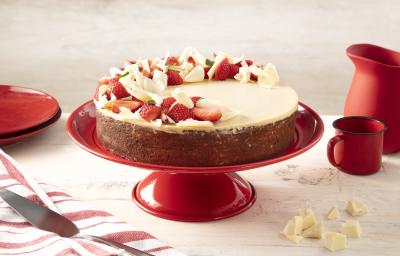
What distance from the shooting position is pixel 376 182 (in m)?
1.67

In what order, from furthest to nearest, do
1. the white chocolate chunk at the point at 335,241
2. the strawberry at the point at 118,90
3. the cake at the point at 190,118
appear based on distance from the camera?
the strawberry at the point at 118,90 → the cake at the point at 190,118 → the white chocolate chunk at the point at 335,241

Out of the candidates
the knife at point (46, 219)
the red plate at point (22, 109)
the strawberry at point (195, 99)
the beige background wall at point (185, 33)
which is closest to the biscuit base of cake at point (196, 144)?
the strawberry at point (195, 99)

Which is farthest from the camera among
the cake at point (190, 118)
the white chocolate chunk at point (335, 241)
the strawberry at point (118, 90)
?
the strawberry at point (118, 90)

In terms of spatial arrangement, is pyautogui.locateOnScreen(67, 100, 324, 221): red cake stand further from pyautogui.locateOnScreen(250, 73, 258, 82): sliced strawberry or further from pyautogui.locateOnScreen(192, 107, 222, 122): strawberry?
pyautogui.locateOnScreen(250, 73, 258, 82): sliced strawberry

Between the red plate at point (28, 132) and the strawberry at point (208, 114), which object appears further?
the red plate at point (28, 132)

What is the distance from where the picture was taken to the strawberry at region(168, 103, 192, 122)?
145 centimetres

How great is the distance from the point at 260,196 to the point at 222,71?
342 mm

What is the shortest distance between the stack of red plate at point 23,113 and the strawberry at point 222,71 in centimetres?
49

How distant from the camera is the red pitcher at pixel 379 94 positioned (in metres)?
1.79

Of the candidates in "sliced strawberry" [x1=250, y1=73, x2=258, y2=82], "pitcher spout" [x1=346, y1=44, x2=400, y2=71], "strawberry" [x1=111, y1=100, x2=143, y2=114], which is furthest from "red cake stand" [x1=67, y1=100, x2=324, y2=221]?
"pitcher spout" [x1=346, y1=44, x2=400, y2=71]

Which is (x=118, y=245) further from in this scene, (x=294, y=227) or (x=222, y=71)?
(x=222, y=71)

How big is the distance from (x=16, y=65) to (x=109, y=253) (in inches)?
134

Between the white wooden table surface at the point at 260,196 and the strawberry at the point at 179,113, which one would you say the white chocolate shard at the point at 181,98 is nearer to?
the strawberry at the point at 179,113

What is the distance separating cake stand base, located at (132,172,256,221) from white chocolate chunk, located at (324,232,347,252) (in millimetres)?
233
